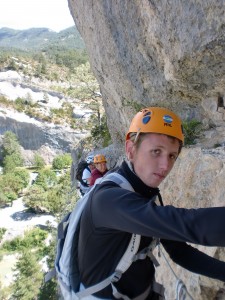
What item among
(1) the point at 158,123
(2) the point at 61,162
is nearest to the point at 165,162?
(1) the point at 158,123

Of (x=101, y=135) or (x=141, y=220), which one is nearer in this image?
(x=141, y=220)

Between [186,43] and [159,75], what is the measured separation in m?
1.68

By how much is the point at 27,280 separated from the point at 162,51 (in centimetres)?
2069

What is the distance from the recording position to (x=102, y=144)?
1769 centimetres

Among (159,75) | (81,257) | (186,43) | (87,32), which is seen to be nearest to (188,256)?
(81,257)

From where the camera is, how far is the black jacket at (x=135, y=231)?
4.77 feet

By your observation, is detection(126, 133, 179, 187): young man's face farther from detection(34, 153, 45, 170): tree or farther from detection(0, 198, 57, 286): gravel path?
detection(34, 153, 45, 170): tree

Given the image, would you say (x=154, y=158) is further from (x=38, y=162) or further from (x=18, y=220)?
(x=38, y=162)

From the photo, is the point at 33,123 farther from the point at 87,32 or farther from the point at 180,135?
the point at 180,135

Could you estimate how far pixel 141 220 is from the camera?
62.0 inches

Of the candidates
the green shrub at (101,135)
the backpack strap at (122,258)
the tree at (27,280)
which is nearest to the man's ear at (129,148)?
the backpack strap at (122,258)

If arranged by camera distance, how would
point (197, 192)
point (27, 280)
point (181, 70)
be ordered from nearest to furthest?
point (197, 192)
point (181, 70)
point (27, 280)

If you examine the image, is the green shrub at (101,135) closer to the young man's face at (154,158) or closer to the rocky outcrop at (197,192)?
the rocky outcrop at (197,192)

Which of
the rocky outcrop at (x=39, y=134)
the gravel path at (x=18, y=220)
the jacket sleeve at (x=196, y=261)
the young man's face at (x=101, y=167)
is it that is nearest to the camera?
the jacket sleeve at (x=196, y=261)
